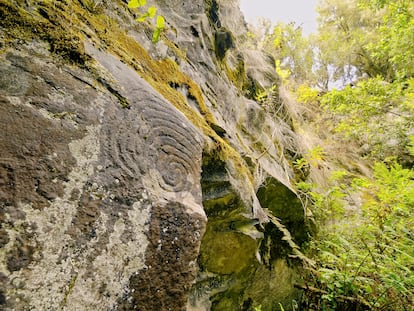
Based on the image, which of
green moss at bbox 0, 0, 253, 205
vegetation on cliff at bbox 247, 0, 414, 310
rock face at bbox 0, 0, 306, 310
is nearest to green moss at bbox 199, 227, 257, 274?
rock face at bbox 0, 0, 306, 310

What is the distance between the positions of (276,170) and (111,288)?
3089 millimetres

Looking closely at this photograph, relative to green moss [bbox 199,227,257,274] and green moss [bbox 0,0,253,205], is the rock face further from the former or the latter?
green moss [bbox 199,227,257,274]

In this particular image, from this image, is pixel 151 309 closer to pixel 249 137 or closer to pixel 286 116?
pixel 249 137

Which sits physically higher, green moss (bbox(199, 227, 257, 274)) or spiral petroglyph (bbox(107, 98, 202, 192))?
spiral petroglyph (bbox(107, 98, 202, 192))

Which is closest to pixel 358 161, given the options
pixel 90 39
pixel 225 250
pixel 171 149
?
pixel 225 250

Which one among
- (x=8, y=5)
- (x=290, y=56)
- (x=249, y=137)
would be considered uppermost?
(x=290, y=56)

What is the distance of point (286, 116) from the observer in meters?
4.92

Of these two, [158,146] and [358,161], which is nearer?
[158,146]

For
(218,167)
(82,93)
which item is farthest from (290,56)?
(82,93)

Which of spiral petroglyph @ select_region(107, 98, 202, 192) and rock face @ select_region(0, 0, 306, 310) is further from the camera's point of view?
spiral petroglyph @ select_region(107, 98, 202, 192)

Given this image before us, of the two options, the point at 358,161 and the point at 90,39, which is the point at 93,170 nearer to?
the point at 90,39

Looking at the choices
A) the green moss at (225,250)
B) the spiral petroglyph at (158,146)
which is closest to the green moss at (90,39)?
the spiral petroglyph at (158,146)

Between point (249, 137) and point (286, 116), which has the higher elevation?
point (286, 116)

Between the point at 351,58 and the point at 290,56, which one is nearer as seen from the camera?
the point at 290,56
